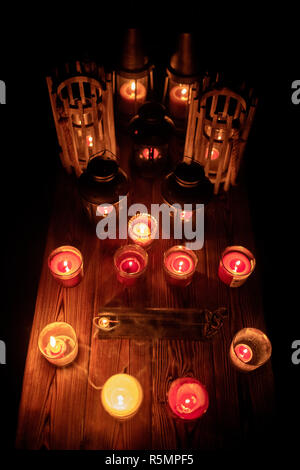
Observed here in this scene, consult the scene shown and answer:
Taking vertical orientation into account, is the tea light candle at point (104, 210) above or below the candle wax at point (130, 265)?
above

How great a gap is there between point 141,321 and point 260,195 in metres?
1.59

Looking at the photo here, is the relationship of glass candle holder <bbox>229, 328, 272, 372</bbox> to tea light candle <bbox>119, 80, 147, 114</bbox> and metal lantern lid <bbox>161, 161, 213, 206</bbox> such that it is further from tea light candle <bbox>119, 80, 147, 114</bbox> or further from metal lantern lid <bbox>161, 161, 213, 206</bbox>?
tea light candle <bbox>119, 80, 147, 114</bbox>

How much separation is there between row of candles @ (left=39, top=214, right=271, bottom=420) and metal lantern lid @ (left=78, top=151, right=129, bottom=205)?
26cm

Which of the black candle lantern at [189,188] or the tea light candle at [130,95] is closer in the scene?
the black candle lantern at [189,188]

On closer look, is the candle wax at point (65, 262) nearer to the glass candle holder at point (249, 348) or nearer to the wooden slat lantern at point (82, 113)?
the wooden slat lantern at point (82, 113)

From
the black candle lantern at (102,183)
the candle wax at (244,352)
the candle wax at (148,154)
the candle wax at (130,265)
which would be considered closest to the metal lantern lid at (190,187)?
the black candle lantern at (102,183)

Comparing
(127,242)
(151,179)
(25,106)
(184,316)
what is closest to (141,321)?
(184,316)

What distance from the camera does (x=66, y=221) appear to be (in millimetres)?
2002

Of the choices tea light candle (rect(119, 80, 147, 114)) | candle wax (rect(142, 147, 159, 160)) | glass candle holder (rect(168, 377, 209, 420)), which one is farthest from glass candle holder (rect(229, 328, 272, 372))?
tea light candle (rect(119, 80, 147, 114))

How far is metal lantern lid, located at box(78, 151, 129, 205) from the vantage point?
1629 mm

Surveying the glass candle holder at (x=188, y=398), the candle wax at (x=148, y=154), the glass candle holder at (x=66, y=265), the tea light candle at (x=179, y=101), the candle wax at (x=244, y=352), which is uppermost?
the tea light candle at (x=179, y=101)

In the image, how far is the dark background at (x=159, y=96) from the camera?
2359 millimetres

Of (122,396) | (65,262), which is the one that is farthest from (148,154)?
(122,396)

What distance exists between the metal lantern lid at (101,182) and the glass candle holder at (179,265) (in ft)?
1.17
